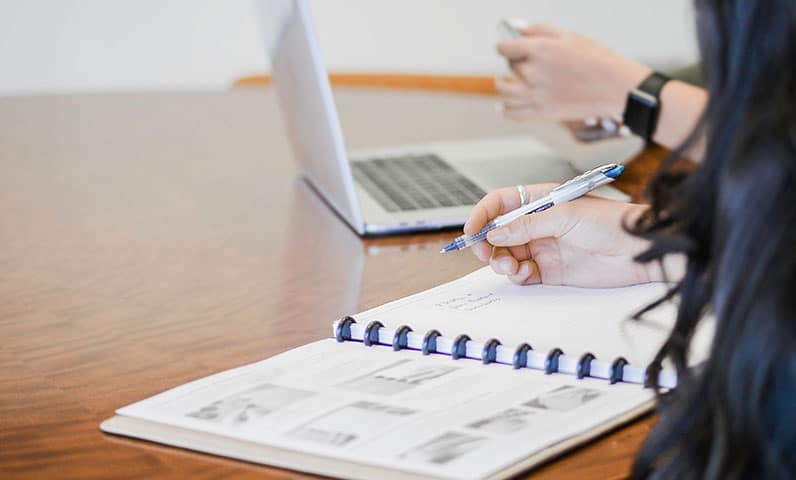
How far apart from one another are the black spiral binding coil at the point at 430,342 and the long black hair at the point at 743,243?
262mm

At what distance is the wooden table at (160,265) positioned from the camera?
0.73 metres

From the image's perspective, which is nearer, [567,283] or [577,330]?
[577,330]

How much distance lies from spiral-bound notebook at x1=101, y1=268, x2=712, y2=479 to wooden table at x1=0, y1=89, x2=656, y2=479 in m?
0.02

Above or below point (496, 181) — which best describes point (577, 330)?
below

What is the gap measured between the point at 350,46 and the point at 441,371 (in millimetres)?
2702

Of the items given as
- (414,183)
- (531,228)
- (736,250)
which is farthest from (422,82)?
(736,250)

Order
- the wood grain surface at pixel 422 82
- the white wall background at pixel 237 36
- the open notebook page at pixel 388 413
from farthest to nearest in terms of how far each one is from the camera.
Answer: the white wall background at pixel 237 36
the wood grain surface at pixel 422 82
the open notebook page at pixel 388 413

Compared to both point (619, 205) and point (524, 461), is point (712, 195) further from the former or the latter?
point (619, 205)

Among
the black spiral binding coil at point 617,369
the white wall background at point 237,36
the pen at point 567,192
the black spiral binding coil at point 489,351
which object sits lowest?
the black spiral binding coil at point 617,369

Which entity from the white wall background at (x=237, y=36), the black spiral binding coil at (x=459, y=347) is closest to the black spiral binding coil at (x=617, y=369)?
the black spiral binding coil at (x=459, y=347)

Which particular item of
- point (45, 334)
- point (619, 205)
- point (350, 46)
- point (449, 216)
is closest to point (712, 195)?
point (619, 205)

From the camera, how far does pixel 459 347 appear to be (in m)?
0.81

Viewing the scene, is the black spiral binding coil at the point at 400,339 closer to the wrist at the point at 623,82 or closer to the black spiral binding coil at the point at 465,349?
the black spiral binding coil at the point at 465,349

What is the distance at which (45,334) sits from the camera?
93cm
